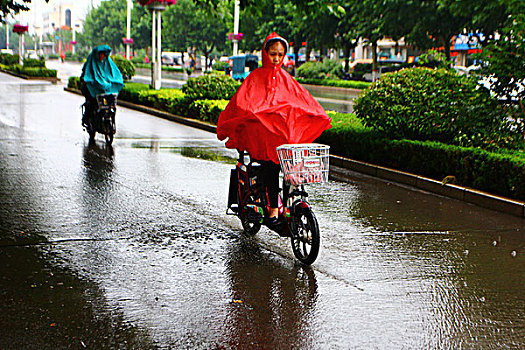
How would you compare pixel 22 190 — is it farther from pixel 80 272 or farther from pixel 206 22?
pixel 206 22

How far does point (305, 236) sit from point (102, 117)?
8795 millimetres

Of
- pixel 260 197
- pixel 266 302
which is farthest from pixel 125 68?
pixel 266 302

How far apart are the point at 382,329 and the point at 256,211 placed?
2085mm

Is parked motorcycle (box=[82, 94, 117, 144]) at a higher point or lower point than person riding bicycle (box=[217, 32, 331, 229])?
lower

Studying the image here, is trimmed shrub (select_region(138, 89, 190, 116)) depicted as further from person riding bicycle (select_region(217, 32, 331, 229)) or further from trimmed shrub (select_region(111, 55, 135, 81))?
person riding bicycle (select_region(217, 32, 331, 229))

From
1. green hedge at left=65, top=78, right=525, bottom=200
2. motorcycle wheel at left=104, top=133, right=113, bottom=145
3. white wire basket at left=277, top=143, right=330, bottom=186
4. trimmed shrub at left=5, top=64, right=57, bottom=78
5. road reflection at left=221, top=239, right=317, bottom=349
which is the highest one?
trimmed shrub at left=5, top=64, right=57, bottom=78

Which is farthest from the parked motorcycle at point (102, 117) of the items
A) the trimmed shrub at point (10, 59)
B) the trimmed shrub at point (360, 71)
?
the trimmed shrub at point (10, 59)

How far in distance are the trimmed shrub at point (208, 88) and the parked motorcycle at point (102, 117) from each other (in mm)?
5060

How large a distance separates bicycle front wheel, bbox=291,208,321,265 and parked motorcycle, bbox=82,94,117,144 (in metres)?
8.14

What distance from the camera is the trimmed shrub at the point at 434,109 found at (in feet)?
32.2

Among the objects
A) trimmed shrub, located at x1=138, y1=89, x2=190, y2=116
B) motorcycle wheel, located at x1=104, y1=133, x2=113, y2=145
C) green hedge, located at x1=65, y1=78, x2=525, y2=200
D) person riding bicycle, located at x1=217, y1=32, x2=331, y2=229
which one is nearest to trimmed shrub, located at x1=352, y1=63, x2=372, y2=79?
trimmed shrub, located at x1=138, y1=89, x2=190, y2=116

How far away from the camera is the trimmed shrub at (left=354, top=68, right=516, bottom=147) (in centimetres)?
982

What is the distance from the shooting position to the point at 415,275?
564 centimetres

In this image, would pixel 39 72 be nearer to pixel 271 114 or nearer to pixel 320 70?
pixel 320 70
